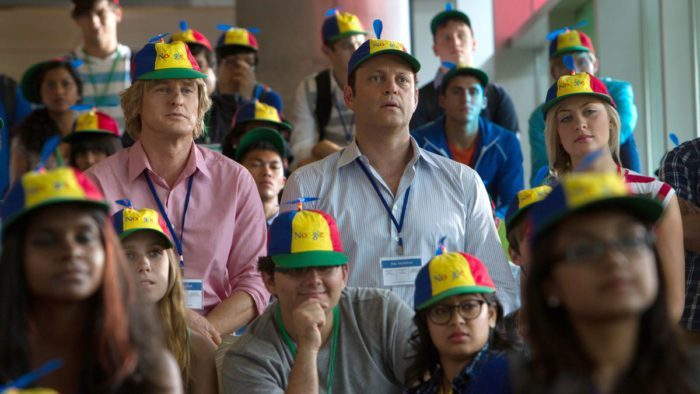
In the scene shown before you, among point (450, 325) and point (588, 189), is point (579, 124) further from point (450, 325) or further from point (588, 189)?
point (588, 189)

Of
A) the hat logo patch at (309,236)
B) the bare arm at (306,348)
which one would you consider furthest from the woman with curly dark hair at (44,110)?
the bare arm at (306,348)

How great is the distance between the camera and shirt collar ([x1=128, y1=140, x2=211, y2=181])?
211 inches

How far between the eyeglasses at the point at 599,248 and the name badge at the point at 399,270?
239cm

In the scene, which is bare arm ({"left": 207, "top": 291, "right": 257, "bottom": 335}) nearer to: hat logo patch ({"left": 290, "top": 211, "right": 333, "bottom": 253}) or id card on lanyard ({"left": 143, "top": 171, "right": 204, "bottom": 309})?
id card on lanyard ({"left": 143, "top": 171, "right": 204, "bottom": 309})

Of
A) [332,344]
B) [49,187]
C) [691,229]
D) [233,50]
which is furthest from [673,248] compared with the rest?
[233,50]

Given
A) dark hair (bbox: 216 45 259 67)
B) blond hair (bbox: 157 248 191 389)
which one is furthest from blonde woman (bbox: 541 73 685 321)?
dark hair (bbox: 216 45 259 67)

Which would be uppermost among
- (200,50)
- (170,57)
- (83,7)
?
(83,7)

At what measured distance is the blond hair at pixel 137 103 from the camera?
5492mm

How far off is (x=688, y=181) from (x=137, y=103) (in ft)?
7.58

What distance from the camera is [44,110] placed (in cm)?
792

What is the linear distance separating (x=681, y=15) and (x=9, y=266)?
622cm

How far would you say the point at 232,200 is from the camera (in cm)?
540

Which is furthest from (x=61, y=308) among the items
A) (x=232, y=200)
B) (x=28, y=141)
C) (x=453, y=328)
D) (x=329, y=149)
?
(x=28, y=141)

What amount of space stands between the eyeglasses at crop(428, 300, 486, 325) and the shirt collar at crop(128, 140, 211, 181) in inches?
57.8
